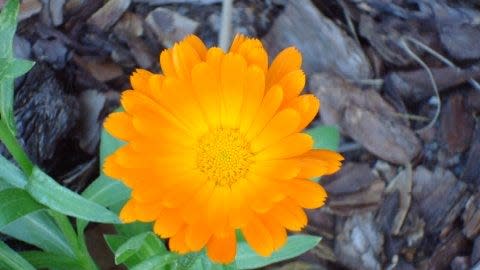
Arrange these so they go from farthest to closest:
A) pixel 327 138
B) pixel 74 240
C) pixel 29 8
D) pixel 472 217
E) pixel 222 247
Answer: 1. pixel 29 8
2. pixel 472 217
3. pixel 327 138
4. pixel 74 240
5. pixel 222 247

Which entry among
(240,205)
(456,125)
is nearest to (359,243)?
(456,125)

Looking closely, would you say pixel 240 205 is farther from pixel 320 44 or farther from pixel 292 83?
pixel 320 44

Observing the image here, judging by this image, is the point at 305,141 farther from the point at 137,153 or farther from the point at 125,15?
the point at 125,15

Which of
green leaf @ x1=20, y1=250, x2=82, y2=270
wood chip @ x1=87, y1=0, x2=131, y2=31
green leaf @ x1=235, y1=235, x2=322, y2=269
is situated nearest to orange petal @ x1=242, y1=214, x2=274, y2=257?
green leaf @ x1=235, y1=235, x2=322, y2=269

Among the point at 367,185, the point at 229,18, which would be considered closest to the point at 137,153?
the point at 229,18

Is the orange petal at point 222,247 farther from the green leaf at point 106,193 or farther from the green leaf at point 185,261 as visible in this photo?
the green leaf at point 106,193

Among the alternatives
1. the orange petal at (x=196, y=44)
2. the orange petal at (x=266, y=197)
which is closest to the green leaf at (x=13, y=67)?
the orange petal at (x=196, y=44)

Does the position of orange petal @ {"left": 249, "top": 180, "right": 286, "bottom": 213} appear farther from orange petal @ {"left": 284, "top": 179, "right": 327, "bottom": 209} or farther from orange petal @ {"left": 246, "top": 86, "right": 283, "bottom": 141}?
orange petal @ {"left": 246, "top": 86, "right": 283, "bottom": 141}
